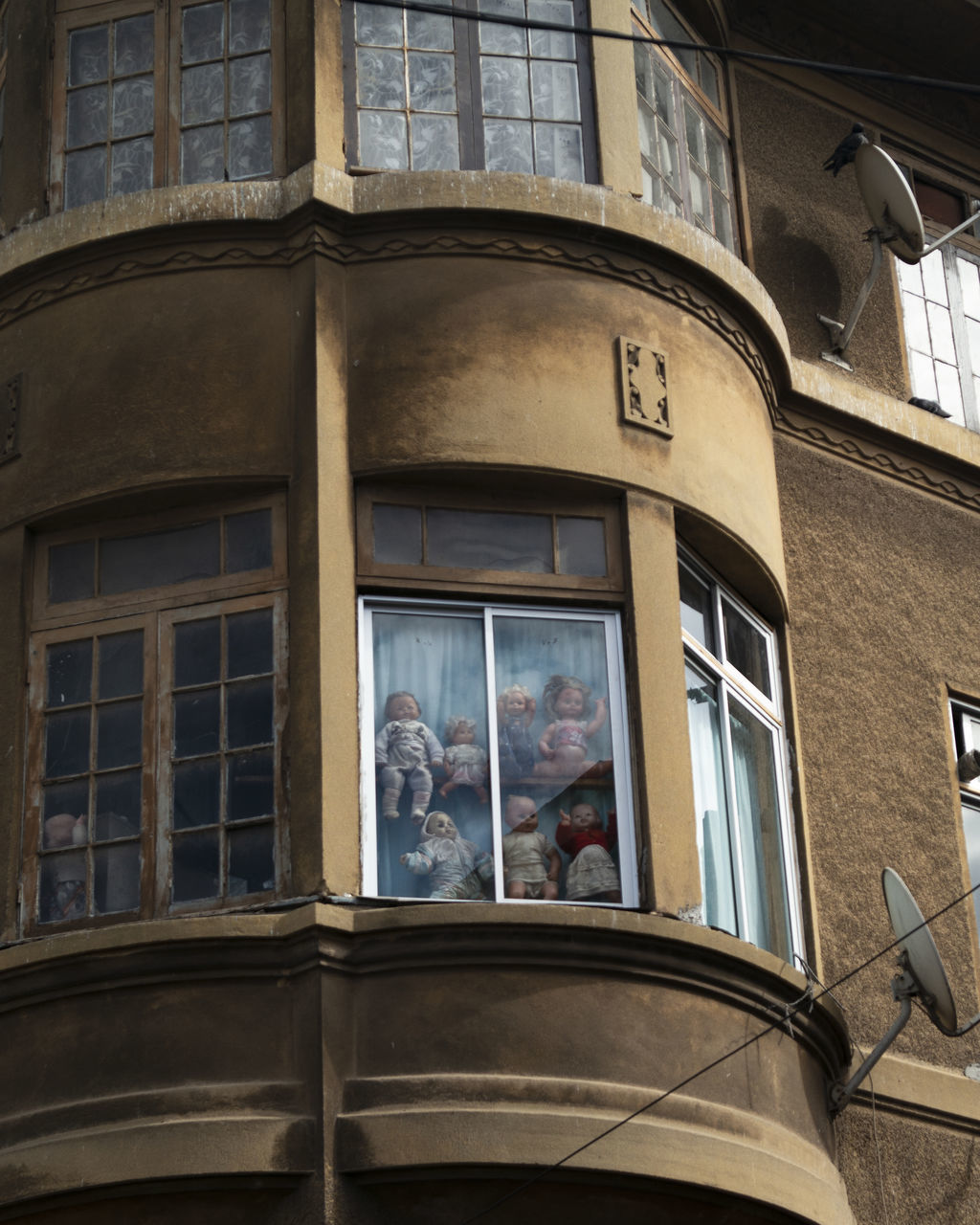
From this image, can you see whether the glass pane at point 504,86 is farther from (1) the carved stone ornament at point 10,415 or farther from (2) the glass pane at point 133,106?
(1) the carved stone ornament at point 10,415

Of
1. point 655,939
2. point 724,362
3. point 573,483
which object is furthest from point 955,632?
point 655,939

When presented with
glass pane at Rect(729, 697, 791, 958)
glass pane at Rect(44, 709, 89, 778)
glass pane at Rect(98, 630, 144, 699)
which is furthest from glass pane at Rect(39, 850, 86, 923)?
glass pane at Rect(729, 697, 791, 958)

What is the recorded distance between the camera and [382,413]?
463 inches

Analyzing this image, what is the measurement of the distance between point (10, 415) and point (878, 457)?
18.0 feet

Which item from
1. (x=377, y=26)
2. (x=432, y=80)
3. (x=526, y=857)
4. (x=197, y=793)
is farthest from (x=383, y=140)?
(x=526, y=857)

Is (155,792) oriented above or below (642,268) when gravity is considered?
below

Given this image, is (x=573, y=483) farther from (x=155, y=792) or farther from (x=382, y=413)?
(x=155, y=792)

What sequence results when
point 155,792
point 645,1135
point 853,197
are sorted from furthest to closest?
point 853,197
point 155,792
point 645,1135

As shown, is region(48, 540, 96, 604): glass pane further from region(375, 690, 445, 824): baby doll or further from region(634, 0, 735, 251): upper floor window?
region(634, 0, 735, 251): upper floor window

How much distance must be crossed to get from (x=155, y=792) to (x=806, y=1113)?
3546 millimetres

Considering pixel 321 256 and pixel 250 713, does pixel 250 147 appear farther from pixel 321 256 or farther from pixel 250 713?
pixel 250 713

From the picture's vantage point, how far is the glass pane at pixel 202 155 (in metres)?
12.8

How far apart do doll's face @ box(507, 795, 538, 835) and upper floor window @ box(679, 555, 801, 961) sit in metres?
0.97

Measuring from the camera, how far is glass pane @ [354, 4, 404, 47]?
13078 mm
